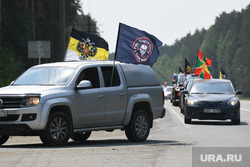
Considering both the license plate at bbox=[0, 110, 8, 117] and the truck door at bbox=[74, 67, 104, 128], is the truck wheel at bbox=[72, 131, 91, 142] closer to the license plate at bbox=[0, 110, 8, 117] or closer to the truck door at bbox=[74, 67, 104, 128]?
the truck door at bbox=[74, 67, 104, 128]

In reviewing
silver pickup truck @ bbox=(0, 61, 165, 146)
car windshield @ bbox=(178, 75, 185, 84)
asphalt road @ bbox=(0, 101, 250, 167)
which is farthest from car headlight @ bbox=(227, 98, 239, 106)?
car windshield @ bbox=(178, 75, 185, 84)

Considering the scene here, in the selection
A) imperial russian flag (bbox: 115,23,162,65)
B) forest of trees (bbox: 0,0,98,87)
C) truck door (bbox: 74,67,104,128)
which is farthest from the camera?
forest of trees (bbox: 0,0,98,87)

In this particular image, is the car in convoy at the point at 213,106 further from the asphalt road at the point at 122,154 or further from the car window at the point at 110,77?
the car window at the point at 110,77

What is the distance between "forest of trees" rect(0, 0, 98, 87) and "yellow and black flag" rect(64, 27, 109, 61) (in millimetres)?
7621

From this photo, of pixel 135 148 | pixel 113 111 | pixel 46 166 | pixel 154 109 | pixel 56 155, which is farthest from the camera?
pixel 154 109

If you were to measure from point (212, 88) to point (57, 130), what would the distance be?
1135cm

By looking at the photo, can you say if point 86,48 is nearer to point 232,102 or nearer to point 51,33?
point 232,102

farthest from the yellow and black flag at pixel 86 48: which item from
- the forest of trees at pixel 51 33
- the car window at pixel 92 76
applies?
the forest of trees at pixel 51 33

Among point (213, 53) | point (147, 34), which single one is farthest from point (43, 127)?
point (213, 53)

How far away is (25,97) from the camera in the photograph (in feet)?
44.9

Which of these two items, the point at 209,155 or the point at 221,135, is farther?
the point at 221,135

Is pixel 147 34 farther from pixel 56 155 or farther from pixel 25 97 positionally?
pixel 56 155

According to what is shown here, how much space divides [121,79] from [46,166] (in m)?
5.32

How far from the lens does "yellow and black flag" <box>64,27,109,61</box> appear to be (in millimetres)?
21719
